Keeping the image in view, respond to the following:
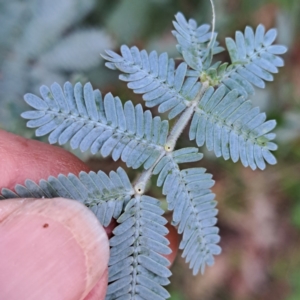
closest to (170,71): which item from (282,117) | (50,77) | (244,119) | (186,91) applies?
(186,91)

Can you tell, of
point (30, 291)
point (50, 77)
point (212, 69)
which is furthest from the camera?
point (50, 77)

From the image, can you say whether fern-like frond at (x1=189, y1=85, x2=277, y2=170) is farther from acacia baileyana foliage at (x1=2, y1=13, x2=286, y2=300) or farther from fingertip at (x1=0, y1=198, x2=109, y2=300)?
fingertip at (x1=0, y1=198, x2=109, y2=300)

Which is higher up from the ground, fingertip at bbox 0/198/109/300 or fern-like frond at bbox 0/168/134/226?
fern-like frond at bbox 0/168/134/226

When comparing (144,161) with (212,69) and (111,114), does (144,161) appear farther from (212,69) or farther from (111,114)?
(212,69)

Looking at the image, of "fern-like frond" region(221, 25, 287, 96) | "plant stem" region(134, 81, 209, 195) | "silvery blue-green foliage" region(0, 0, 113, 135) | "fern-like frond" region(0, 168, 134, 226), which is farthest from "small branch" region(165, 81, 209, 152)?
"silvery blue-green foliage" region(0, 0, 113, 135)

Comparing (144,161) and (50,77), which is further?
(50,77)

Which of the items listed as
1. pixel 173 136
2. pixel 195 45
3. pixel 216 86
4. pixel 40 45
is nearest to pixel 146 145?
pixel 173 136
